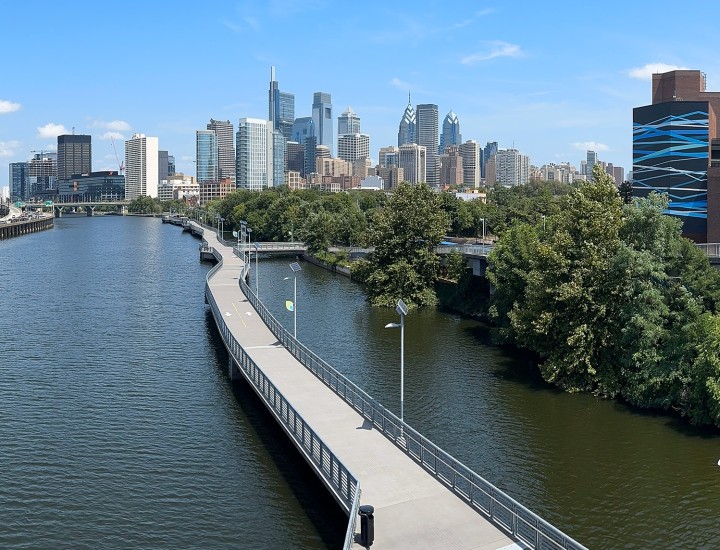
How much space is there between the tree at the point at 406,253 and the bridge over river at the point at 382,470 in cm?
2767

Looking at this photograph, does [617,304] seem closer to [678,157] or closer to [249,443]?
[249,443]

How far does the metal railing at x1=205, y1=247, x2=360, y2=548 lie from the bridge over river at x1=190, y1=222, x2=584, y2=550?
0.04 m

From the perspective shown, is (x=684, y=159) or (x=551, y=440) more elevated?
(x=684, y=159)

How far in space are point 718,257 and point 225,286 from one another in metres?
44.5

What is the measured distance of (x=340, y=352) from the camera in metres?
53.1

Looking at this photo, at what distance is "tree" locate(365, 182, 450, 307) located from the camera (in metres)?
72.2

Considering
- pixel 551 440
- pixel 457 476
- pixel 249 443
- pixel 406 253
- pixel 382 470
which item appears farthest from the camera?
pixel 406 253

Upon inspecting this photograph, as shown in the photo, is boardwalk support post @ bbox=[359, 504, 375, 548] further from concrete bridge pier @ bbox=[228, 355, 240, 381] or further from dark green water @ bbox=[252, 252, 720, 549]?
concrete bridge pier @ bbox=[228, 355, 240, 381]

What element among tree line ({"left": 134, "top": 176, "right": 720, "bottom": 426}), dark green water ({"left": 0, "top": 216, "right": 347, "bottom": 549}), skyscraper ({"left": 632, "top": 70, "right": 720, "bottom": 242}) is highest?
skyscraper ({"left": 632, "top": 70, "right": 720, "bottom": 242})

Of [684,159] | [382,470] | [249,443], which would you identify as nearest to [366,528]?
[382,470]

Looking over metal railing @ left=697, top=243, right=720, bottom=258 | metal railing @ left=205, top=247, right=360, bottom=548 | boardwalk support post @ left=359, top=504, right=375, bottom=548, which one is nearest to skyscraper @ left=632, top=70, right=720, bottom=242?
metal railing @ left=697, top=243, right=720, bottom=258

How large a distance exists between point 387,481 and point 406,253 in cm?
4889

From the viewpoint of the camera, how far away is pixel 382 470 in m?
27.0

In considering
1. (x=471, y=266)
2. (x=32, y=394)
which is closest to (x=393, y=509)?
(x=32, y=394)
